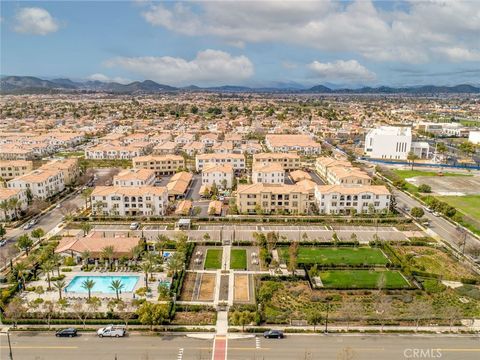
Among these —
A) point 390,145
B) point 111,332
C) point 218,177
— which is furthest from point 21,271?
point 390,145

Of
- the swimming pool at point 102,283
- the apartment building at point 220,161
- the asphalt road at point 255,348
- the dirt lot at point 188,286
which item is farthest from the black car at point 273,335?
the apartment building at point 220,161

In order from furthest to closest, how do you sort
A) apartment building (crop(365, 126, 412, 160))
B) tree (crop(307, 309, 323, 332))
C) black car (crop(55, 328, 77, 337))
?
apartment building (crop(365, 126, 412, 160))
tree (crop(307, 309, 323, 332))
black car (crop(55, 328, 77, 337))

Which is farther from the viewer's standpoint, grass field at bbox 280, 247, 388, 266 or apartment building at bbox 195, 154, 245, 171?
apartment building at bbox 195, 154, 245, 171

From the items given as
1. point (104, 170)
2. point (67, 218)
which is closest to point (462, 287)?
point (67, 218)

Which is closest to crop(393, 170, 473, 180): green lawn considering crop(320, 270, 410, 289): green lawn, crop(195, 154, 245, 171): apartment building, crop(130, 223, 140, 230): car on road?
crop(195, 154, 245, 171): apartment building

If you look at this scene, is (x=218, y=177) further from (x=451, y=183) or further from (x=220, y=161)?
(x=451, y=183)

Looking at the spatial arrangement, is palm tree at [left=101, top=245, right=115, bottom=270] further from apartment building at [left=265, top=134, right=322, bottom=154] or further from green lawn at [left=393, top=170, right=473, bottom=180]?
apartment building at [left=265, top=134, right=322, bottom=154]
